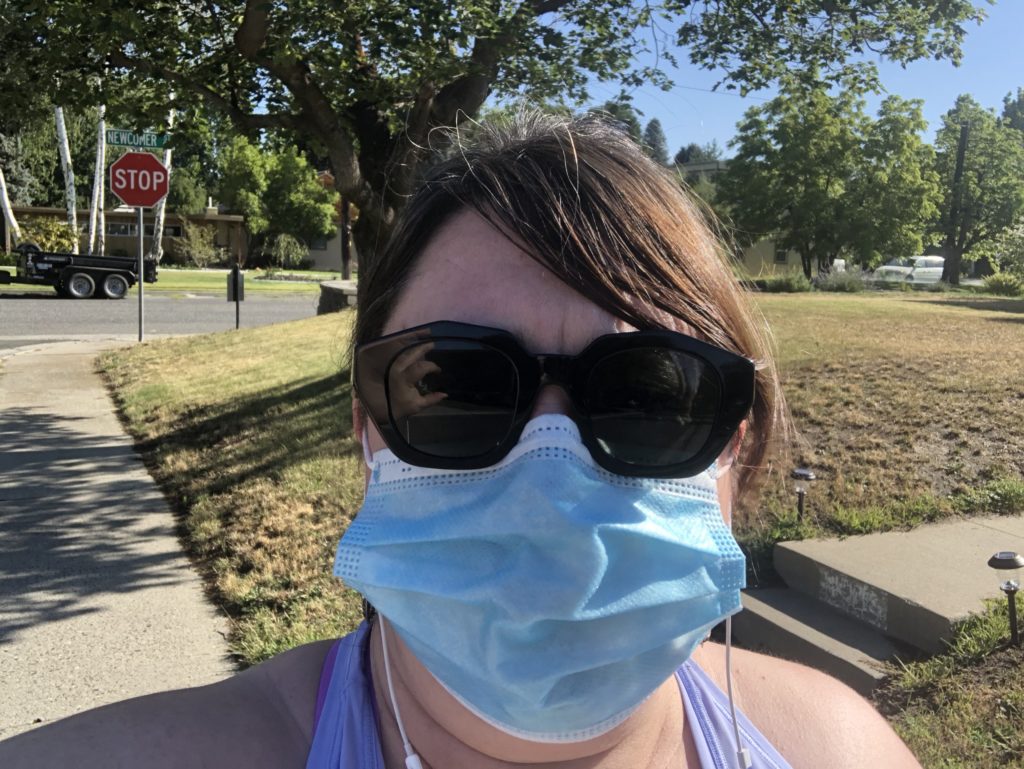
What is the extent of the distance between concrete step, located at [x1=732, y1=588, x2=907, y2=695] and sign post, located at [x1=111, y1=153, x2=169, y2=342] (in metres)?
10.9

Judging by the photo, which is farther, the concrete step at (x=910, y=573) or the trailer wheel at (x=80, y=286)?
the trailer wheel at (x=80, y=286)

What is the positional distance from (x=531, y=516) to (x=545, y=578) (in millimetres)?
88

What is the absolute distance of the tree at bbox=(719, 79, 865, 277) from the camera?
3256 cm

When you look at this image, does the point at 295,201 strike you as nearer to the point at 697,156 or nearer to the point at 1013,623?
the point at 697,156

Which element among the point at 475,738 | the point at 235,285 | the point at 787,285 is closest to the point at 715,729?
the point at 475,738

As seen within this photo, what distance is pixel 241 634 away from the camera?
3.74 meters

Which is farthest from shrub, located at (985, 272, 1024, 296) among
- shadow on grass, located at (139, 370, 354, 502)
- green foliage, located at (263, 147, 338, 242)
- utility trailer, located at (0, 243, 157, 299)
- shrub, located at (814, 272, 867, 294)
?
green foliage, located at (263, 147, 338, 242)

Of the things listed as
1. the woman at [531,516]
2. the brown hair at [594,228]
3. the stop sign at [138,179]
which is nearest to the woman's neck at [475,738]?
the woman at [531,516]

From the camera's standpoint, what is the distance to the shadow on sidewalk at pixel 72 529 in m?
4.16

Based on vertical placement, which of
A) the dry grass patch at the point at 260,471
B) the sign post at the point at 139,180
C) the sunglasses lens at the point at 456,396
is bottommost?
the dry grass patch at the point at 260,471

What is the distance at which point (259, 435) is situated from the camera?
6.75 metres

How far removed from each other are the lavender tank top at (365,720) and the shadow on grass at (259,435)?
457 cm

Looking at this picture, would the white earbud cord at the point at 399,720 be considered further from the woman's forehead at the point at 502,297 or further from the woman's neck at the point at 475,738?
the woman's forehead at the point at 502,297

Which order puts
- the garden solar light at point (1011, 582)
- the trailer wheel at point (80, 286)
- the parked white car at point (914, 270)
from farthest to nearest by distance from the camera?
the parked white car at point (914, 270)
the trailer wheel at point (80, 286)
the garden solar light at point (1011, 582)
